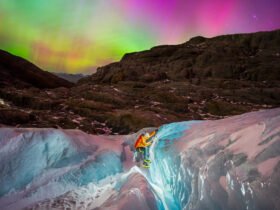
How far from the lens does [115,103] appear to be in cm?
7862

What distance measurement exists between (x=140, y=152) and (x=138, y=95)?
74.2 meters

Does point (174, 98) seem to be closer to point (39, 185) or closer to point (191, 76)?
point (191, 76)

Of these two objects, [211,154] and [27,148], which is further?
[27,148]

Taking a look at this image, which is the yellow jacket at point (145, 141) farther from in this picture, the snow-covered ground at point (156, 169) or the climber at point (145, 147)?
the snow-covered ground at point (156, 169)

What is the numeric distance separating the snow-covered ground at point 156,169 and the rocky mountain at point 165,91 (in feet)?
119

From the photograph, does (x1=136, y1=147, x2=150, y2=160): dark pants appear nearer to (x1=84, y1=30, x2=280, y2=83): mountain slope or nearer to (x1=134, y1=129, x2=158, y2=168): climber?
(x1=134, y1=129, x2=158, y2=168): climber

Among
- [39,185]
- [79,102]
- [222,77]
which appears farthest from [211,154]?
[222,77]

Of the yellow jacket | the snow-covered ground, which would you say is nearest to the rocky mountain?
the snow-covered ground

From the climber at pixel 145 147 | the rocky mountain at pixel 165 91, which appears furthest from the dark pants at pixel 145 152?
the rocky mountain at pixel 165 91

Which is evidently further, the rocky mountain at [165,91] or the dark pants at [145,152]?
the rocky mountain at [165,91]

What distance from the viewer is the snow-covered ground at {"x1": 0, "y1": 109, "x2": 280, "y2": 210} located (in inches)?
290

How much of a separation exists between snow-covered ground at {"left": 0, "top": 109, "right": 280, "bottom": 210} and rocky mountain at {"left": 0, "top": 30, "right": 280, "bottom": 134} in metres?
36.1

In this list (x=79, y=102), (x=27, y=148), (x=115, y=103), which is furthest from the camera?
(x=115, y=103)

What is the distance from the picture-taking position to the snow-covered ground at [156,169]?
24.2 ft
